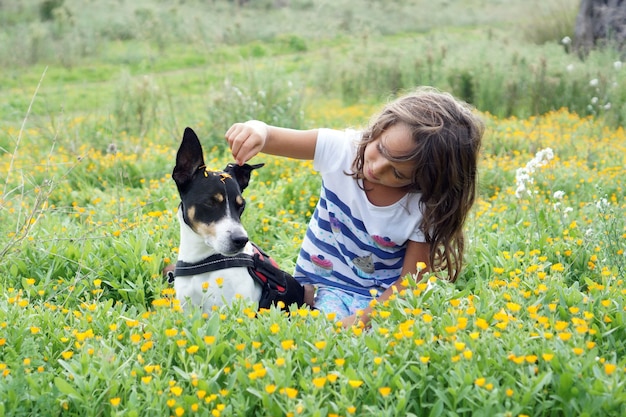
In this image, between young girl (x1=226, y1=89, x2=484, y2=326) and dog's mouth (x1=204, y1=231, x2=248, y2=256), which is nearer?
dog's mouth (x1=204, y1=231, x2=248, y2=256)

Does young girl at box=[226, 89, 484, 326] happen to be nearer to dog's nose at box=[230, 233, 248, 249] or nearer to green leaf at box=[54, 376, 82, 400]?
dog's nose at box=[230, 233, 248, 249]

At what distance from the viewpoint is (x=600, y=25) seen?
10922mm

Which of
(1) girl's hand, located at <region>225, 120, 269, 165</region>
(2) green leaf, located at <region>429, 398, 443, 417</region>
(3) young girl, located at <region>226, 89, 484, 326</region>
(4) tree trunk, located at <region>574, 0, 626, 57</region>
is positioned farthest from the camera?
(4) tree trunk, located at <region>574, 0, 626, 57</region>

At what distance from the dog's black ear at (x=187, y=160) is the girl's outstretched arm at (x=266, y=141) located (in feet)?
0.48

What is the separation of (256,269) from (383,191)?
0.74 metres

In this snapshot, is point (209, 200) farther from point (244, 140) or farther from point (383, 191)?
point (383, 191)

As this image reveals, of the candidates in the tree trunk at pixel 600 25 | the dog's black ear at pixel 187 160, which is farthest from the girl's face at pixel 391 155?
the tree trunk at pixel 600 25

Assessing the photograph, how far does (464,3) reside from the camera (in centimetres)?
2628

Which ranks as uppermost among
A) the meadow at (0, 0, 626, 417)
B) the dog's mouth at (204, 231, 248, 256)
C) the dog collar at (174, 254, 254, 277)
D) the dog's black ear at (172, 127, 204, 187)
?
the dog's black ear at (172, 127, 204, 187)

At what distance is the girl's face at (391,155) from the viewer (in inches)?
118

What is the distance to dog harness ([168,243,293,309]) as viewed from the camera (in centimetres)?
292

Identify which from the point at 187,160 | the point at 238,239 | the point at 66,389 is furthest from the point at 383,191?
the point at 66,389

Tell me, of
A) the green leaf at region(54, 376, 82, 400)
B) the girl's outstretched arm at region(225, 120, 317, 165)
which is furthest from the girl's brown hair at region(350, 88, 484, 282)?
the green leaf at region(54, 376, 82, 400)

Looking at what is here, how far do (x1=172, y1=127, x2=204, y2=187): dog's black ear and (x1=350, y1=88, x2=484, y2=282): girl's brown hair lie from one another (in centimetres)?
79
